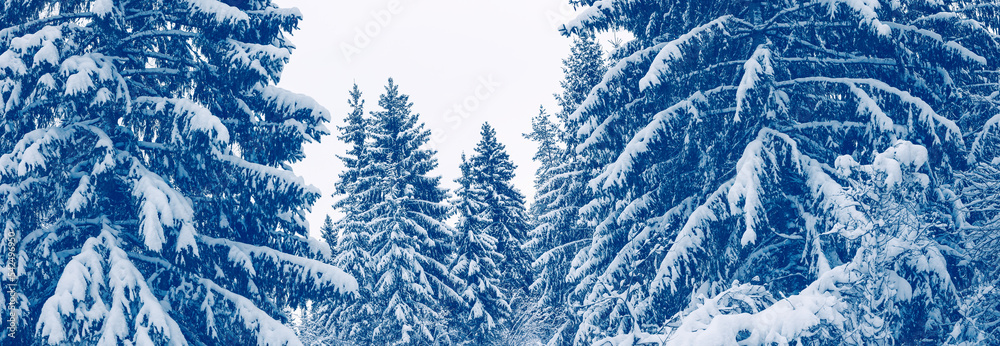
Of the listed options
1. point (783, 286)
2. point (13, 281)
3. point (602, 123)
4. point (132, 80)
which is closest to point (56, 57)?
point (132, 80)

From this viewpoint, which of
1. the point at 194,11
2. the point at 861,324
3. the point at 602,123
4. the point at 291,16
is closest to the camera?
the point at 861,324

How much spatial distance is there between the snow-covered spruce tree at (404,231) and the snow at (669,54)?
1510 centimetres

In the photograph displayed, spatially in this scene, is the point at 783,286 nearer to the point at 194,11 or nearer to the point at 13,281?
the point at 194,11

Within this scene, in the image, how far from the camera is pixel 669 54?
1038 centimetres

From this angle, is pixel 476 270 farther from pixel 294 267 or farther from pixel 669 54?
pixel 669 54

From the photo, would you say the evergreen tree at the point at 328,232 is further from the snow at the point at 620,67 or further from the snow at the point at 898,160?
the snow at the point at 898,160

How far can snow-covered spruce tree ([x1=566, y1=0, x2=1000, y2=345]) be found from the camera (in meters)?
9.55

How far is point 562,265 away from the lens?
69.3 feet

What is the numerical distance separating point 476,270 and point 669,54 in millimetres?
17453

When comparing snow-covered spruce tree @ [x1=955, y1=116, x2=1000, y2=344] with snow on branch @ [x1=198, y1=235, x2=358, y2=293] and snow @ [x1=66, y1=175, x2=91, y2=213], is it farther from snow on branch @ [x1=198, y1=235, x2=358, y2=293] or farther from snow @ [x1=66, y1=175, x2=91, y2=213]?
snow @ [x1=66, y1=175, x2=91, y2=213]

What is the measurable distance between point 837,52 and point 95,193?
10.9m

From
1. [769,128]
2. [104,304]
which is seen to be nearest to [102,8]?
[104,304]

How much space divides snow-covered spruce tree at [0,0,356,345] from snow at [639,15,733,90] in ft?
16.5

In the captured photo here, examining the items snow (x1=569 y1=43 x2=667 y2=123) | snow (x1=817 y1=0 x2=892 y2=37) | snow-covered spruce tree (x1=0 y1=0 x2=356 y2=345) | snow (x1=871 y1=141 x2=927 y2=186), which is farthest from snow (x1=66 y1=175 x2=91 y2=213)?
snow (x1=817 y1=0 x2=892 y2=37)
